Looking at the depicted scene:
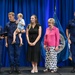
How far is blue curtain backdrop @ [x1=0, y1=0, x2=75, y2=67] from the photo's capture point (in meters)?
8.41

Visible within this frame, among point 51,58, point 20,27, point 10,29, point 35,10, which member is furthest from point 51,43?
point 35,10

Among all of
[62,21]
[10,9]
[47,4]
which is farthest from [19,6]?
→ [62,21]

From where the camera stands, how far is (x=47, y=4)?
854 centimetres

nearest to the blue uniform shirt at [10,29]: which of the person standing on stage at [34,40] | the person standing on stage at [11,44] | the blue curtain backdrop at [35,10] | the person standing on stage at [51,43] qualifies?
the person standing on stage at [11,44]

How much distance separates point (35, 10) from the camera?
8.52m

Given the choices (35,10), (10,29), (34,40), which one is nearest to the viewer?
(10,29)

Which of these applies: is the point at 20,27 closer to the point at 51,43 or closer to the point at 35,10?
the point at 51,43

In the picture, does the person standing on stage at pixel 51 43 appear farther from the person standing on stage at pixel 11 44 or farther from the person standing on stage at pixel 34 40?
the person standing on stage at pixel 11 44

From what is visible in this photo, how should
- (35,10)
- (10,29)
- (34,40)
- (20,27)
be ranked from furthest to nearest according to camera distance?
(35,10) < (20,27) < (34,40) < (10,29)

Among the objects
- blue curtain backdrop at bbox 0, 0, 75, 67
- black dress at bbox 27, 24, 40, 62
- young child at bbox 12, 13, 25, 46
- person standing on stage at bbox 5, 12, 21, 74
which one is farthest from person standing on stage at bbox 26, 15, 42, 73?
blue curtain backdrop at bbox 0, 0, 75, 67

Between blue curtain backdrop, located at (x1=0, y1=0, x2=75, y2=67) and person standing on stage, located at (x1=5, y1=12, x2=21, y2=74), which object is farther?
blue curtain backdrop, located at (x1=0, y1=0, x2=75, y2=67)

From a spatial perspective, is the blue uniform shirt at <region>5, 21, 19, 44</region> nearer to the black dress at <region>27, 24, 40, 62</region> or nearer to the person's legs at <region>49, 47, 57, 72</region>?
the black dress at <region>27, 24, 40, 62</region>

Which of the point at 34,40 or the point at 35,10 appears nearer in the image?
the point at 34,40

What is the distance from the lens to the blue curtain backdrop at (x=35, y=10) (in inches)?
331
